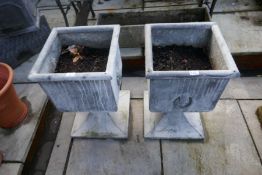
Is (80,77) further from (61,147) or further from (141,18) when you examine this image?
(141,18)

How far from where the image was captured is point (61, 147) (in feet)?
7.76

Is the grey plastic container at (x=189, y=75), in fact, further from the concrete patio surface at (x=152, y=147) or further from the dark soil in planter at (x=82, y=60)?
the concrete patio surface at (x=152, y=147)

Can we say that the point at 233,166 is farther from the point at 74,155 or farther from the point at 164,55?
the point at 74,155

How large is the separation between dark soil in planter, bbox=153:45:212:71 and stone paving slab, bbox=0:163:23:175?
169cm

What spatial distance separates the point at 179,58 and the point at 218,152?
1.11 m

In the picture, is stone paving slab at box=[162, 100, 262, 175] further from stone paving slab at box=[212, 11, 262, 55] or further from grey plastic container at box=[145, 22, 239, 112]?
stone paving slab at box=[212, 11, 262, 55]

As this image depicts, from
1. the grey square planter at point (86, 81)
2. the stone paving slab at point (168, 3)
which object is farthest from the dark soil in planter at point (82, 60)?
the stone paving slab at point (168, 3)

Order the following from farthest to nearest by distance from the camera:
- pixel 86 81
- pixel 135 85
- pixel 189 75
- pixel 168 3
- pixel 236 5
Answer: pixel 168 3
pixel 236 5
pixel 135 85
pixel 86 81
pixel 189 75

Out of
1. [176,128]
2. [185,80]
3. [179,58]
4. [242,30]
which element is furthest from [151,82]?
[242,30]

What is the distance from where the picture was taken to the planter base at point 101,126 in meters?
2.38

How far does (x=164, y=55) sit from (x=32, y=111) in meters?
1.74

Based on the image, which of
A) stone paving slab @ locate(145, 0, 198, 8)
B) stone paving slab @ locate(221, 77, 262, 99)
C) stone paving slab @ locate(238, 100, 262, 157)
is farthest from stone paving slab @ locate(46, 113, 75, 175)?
stone paving slab @ locate(145, 0, 198, 8)

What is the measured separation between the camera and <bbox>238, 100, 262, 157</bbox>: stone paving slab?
2281mm

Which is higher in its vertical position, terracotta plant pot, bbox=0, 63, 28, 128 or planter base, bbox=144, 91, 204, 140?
terracotta plant pot, bbox=0, 63, 28, 128
